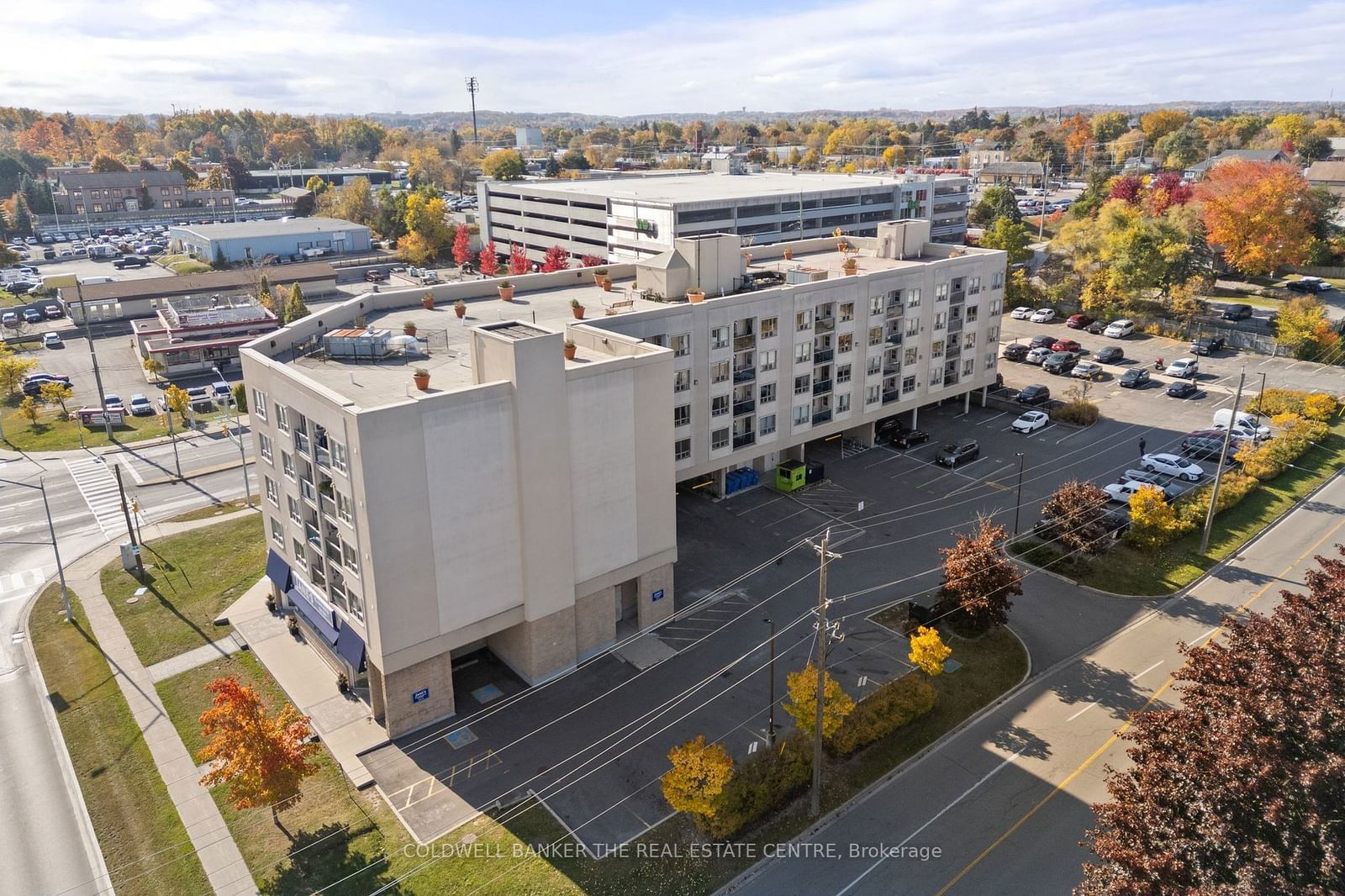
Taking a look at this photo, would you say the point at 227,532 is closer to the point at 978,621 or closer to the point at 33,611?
the point at 33,611

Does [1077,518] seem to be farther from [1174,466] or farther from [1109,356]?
[1109,356]

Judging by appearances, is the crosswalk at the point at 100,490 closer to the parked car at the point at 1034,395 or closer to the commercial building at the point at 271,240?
the parked car at the point at 1034,395

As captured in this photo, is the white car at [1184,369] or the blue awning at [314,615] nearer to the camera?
the blue awning at [314,615]

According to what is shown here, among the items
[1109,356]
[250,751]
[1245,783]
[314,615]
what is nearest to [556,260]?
[1109,356]

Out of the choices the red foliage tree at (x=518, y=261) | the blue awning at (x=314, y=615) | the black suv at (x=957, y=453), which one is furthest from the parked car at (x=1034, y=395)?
the red foliage tree at (x=518, y=261)

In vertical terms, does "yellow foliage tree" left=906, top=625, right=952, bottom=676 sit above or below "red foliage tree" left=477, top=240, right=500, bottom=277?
below

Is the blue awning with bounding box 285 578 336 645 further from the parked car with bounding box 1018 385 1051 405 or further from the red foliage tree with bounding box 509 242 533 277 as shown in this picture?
the red foliage tree with bounding box 509 242 533 277

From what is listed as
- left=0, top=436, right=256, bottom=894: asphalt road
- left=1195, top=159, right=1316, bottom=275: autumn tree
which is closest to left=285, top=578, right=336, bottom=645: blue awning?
left=0, top=436, right=256, bottom=894: asphalt road
